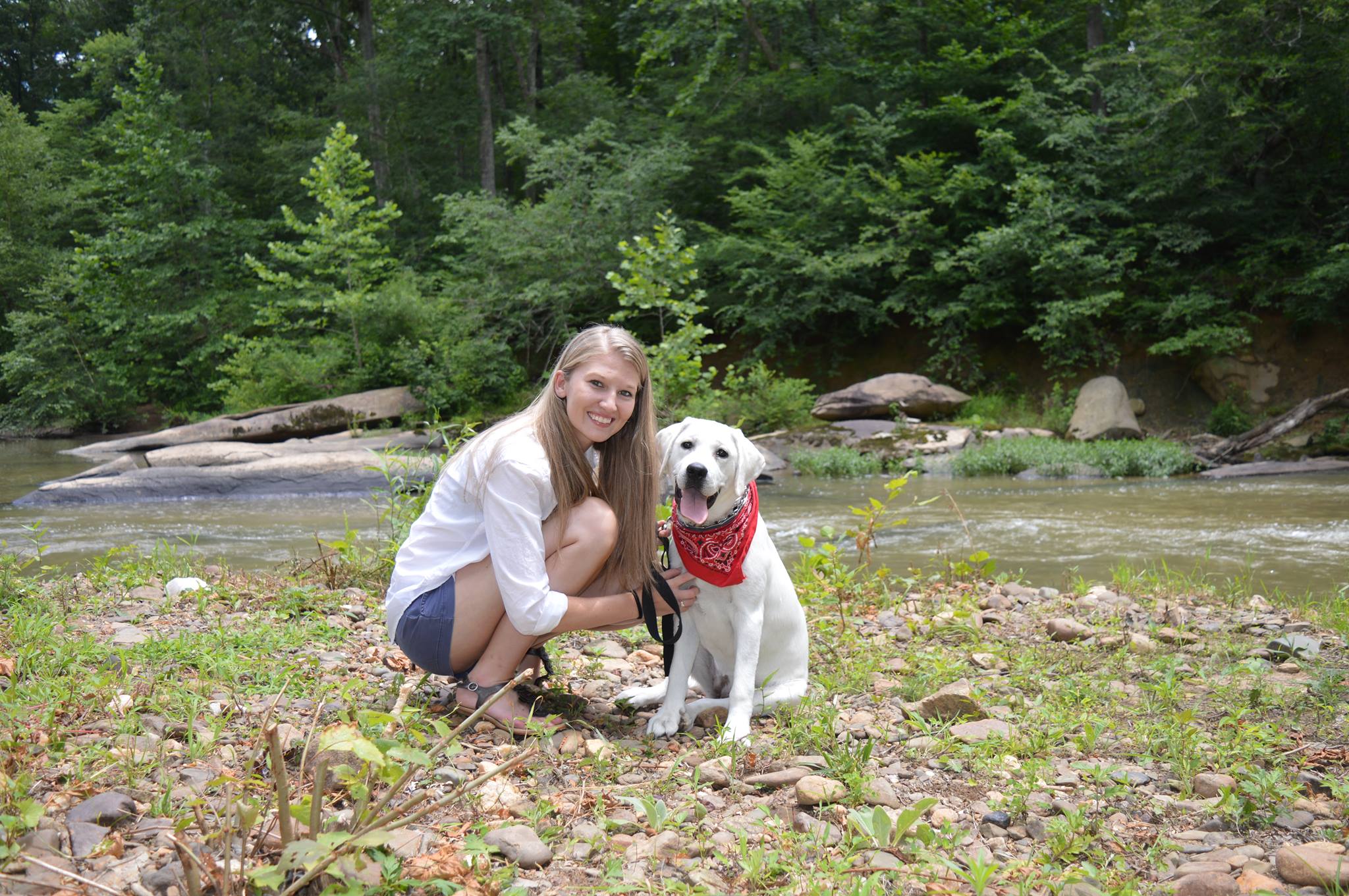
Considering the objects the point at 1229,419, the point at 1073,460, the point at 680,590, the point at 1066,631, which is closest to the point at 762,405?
the point at 1073,460

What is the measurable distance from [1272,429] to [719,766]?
13.5 metres

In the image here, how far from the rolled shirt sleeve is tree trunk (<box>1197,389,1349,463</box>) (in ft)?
41.9

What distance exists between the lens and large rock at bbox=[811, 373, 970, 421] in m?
15.7

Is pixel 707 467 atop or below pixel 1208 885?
atop

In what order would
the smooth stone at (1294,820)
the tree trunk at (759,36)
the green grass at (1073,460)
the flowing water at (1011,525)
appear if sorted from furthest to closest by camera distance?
the tree trunk at (759,36) < the green grass at (1073,460) < the flowing water at (1011,525) < the smooth stone at (1294,820)

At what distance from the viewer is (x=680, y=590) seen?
317 cm

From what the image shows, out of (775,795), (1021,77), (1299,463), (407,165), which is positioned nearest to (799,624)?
(775,795)

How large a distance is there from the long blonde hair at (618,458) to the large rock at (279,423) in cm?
1386

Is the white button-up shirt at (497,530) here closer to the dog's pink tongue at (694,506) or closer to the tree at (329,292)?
the dog's pink tongue at (694,506)

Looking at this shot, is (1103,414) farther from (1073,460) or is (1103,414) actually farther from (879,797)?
(879,797)

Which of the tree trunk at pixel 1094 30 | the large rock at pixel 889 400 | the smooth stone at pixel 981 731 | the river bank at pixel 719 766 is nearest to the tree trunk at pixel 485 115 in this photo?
the large rock at pixel 889 400

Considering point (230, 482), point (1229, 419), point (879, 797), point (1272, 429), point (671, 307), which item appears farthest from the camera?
point (1229, 419)

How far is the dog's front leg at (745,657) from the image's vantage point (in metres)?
3.07

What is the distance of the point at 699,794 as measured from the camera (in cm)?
254
